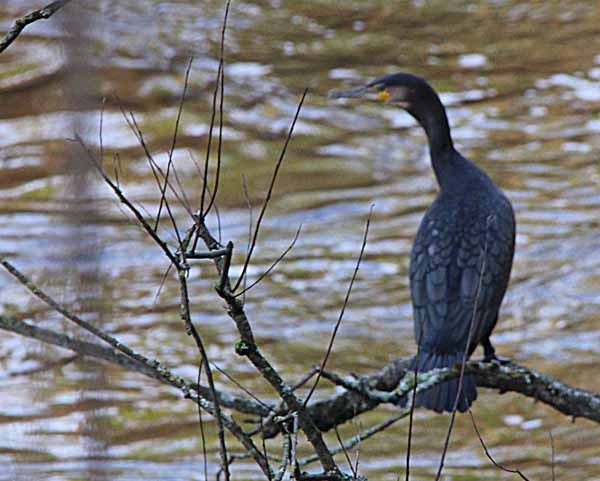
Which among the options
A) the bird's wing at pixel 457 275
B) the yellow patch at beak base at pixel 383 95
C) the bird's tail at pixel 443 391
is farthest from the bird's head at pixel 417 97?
the bird's tail at pixel 443 391

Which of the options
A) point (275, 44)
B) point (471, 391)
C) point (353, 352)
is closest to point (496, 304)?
point (471, 391)

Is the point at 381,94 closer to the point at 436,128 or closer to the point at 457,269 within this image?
the point at 436,128

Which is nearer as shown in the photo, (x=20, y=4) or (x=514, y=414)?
(x=514, y=414)

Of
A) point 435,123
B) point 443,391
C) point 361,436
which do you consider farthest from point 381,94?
point 361,436

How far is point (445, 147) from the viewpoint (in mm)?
5070

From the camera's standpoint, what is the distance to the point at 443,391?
4.04 m

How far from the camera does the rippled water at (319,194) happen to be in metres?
6.56

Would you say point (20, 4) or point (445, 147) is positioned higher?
point (445, 147)

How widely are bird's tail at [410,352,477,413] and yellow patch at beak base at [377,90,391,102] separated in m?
1.30

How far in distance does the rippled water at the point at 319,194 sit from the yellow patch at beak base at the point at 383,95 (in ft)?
4.71

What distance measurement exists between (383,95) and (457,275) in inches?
39.7

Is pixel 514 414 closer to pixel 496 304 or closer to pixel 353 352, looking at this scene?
pixel 353 352

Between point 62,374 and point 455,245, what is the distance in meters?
Result: 3.27

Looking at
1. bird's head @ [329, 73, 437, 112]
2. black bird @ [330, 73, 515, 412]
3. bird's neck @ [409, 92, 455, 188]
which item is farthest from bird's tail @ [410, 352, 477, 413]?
bird's head @ [329, 73, 437, 112]
